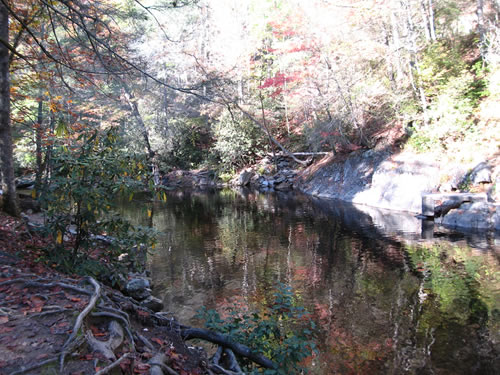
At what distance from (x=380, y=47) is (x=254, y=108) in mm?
11780

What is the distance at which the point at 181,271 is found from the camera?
8.49 m

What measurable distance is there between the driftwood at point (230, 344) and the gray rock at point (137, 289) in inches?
91.1

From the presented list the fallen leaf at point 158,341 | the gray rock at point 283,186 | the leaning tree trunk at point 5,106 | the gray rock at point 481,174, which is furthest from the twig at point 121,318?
the gray rock at point 283,186

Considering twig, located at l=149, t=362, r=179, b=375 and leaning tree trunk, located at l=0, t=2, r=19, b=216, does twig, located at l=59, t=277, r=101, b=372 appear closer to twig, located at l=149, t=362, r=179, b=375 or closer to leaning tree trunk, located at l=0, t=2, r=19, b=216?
twig, located at l=149, t=362, r=179, b=375

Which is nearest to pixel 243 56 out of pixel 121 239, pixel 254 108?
pixel 254 108

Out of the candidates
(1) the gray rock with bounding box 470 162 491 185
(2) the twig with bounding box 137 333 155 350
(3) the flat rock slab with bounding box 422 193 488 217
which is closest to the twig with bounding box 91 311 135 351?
(2) the twig with bounding box 137 333 155 350

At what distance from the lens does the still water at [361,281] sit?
15.8ft

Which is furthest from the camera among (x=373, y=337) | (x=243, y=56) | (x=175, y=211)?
(x=243, y=56)

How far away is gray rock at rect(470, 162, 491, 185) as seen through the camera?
11852mm

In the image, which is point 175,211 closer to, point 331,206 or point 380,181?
point 331,206

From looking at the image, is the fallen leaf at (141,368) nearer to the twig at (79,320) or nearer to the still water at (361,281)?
the twig at (79,320)

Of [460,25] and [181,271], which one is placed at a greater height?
[460,25]

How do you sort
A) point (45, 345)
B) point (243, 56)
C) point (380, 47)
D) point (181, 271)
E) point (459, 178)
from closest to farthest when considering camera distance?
point (45, 345)
point (181, 271)
point (459, 178)
point (380, 47)
point (243, 56)

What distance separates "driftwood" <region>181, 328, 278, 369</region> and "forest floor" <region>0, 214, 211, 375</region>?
0.49 feet
